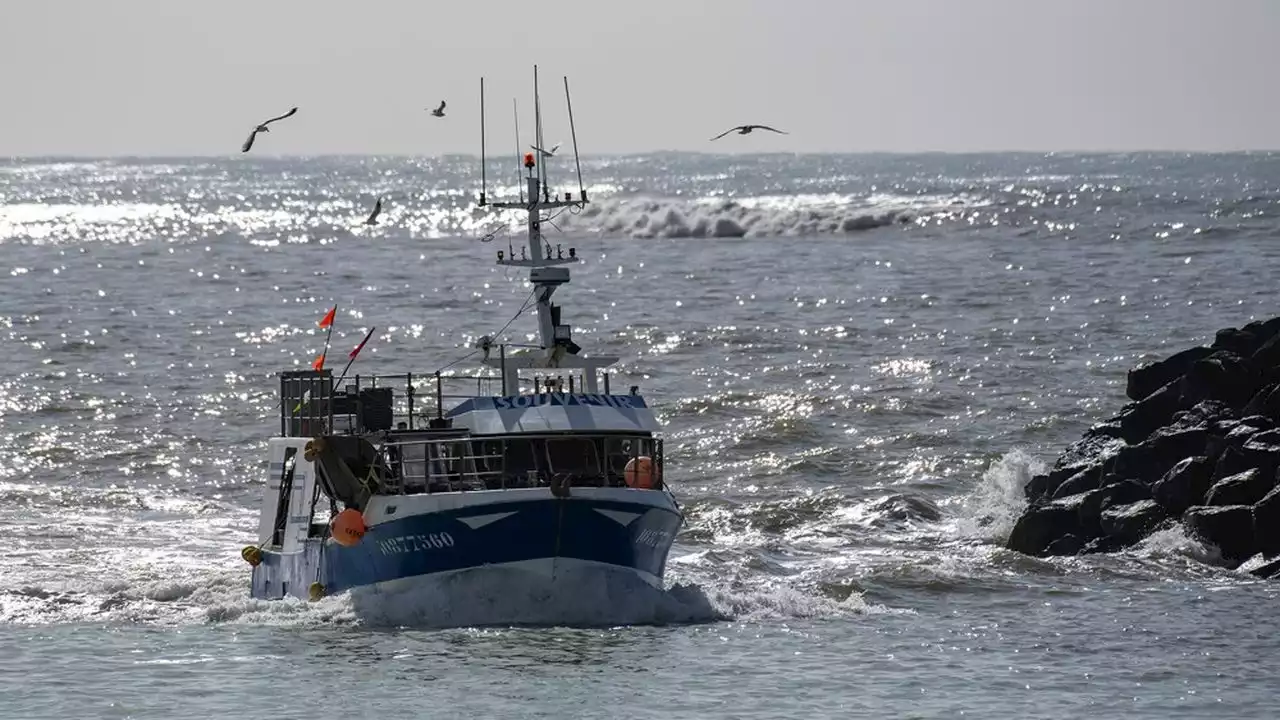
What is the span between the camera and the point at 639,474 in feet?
115

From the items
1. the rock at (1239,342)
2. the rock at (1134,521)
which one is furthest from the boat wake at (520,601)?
the rock at (1239,342)

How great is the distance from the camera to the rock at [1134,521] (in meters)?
40.2

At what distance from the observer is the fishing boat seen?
1307 inches

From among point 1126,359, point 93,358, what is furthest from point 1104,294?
point 93,358

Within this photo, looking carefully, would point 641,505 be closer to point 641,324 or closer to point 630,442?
point 630,442

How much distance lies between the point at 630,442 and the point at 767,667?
656 cm

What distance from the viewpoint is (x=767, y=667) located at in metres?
30.2

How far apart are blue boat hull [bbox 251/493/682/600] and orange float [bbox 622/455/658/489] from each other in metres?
0.72

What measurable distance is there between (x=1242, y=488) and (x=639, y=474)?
469 inches

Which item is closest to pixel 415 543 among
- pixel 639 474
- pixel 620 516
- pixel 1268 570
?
pixel 620 516

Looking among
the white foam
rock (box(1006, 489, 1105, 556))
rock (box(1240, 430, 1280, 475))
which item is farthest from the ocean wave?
rock (box(1240, 430, 1280, 475))

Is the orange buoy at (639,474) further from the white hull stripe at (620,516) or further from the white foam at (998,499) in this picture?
the white foam at (998,499)

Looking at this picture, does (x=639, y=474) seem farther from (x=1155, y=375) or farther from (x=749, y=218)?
(x=749, y=218)

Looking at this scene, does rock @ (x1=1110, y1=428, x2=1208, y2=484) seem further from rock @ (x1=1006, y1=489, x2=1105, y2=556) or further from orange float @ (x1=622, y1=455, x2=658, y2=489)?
orange float @ (x1=622, y1=455, x2=658, y2=489)
